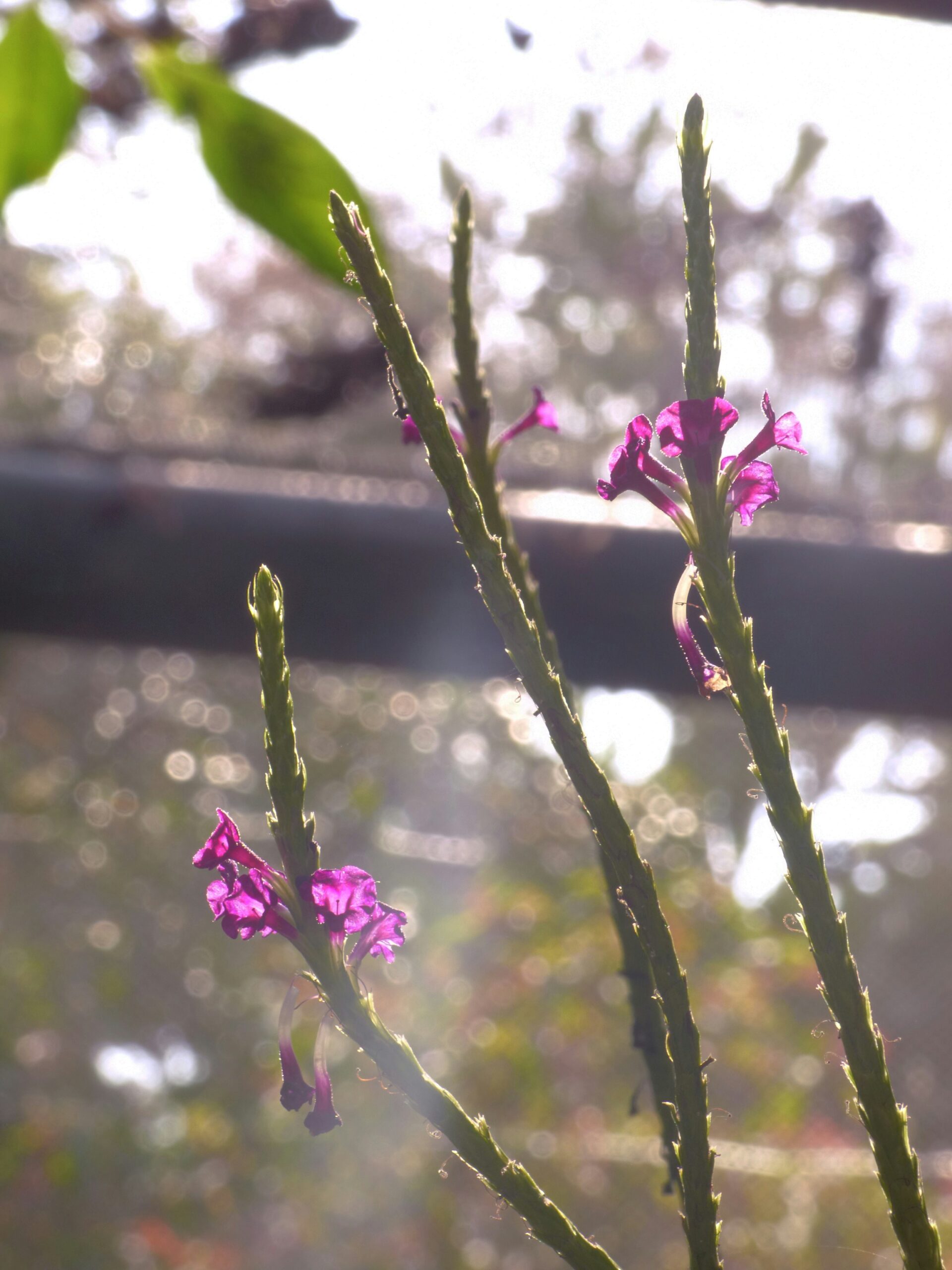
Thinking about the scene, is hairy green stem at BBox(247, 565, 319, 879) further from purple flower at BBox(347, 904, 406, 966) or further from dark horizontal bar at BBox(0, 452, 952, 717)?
dark horizontal bar at BBox(0, 452, 952, 717)

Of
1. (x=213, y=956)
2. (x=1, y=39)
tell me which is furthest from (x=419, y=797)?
(x=1, y=39)

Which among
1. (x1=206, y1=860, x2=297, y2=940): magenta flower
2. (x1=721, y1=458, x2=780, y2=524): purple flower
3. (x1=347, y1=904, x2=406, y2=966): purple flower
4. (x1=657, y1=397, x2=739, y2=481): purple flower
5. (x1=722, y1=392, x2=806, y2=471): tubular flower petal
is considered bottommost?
(x1=206, y1=860, x2=297, y2=940): magenta flower

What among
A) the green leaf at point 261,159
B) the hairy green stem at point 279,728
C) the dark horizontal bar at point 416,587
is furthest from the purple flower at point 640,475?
the dark horizontal bar at point 416,587

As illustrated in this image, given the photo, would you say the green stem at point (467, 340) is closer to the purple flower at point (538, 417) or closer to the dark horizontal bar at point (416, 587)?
the purple flower at point (538, 417)

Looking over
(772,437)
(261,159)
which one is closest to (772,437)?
(772,437)

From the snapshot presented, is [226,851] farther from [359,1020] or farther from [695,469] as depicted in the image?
[695,469]

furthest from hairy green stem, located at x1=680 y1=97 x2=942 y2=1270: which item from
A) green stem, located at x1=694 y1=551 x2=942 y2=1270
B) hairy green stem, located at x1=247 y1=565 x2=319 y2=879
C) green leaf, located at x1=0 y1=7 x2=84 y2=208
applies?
green leaf, located at x1=0 y1=7 x2=84 y2=208

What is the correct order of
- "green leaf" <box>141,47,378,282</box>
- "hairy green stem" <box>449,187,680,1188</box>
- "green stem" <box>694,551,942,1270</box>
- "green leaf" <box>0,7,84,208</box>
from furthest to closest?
"green leaf" <box>0,7,84,208</box> < "green leaf" <box>141,47,378,282</box> < "hairy green stem" <box>449,187,680,1188</box> < "green stem" <box>694,551,942,1270</box>
